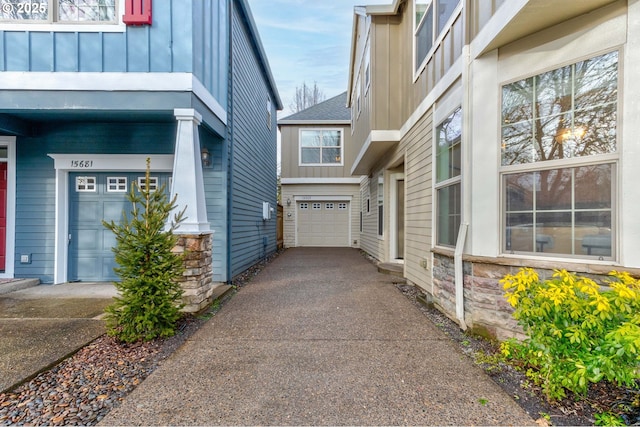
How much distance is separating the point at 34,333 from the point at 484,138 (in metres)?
5.25

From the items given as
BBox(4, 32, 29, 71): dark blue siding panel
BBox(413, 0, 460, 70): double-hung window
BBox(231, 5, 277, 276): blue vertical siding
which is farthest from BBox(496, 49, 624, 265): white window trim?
BBox(4, 32, 29, 71): dark blue siding panel

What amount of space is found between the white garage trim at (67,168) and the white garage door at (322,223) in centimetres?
804

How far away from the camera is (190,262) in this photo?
12.8ft

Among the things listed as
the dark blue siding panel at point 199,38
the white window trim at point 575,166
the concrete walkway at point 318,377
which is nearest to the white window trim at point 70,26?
the dark blue siding panel at point 199,38

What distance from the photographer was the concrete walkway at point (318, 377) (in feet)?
6.55

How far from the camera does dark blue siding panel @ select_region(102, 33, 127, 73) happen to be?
4.06 meters

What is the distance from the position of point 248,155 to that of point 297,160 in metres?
5.69

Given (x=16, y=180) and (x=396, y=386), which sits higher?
(x=16, y=180)

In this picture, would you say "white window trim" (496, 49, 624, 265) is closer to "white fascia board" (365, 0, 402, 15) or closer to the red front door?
"white fascia board" (365, 0, 402, 15)

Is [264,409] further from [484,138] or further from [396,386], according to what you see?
[484,138]

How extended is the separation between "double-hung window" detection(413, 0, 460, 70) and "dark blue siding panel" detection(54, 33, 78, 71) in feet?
16.6

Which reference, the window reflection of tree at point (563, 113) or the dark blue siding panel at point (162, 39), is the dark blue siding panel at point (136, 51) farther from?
the window reflection of tree at point (563, 113)

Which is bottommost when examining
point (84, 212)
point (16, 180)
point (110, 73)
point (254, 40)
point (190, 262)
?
point (190, 262)

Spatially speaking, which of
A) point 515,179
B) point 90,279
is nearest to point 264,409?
point 515,179
